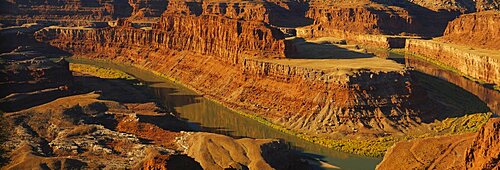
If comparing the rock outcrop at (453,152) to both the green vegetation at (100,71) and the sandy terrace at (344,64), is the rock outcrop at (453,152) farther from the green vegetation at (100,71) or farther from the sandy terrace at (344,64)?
the green vegetation at (100,71)

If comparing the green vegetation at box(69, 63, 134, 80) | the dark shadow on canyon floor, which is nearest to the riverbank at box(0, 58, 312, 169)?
the green vegetation at box(69, 63, 134, 80)

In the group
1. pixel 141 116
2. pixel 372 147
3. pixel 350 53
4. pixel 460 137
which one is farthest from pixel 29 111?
pixel 350 53

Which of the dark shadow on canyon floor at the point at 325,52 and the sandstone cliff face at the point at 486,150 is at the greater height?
the sandstone cliff face at the point at 486,150

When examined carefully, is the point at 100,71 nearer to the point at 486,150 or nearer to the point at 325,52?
the point at 325,52

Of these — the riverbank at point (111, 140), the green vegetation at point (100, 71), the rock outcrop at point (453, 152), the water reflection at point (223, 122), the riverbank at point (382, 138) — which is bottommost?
the water reflection at point (223, 122)

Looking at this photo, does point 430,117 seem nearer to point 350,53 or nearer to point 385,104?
point 385,104

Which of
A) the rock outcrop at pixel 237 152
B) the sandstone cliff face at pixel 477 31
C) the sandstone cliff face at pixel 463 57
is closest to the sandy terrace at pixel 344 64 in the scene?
the rock outcrop at pixel 237 152

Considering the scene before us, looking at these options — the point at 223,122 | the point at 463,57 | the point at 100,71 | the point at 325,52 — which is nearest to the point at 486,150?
the point at 223,122

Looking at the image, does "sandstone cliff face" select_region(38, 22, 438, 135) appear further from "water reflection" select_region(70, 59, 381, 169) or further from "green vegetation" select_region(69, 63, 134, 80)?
"green vegetation" select_region(69, 63, 134, 80)
